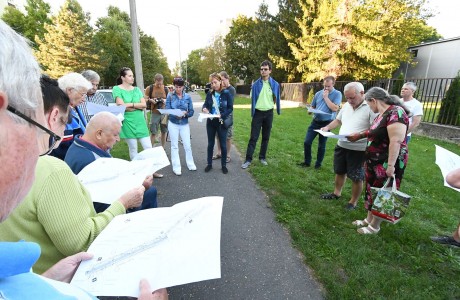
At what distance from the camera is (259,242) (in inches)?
121

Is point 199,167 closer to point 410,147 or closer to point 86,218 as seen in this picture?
point 86,218

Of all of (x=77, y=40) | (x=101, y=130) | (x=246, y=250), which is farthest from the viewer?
(x=77, y=40)

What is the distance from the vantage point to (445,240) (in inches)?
124

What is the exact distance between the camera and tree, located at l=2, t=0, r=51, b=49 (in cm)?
3516

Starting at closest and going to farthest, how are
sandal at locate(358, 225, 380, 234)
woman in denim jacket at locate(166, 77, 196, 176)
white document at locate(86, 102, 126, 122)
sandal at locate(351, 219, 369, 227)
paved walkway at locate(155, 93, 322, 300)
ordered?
paved walkway at locate(155, 93, 322, 300) < sandal at locate(358, 225, 380, 234) < sandal at locate(351, 219, 369, 227) < white document at locate(86, 102, 126, 122) < woman in denim jacket at locate(166, 77, 196, 176)

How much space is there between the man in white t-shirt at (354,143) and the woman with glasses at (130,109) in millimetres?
3428

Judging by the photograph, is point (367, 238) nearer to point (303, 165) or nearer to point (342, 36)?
point (303, 165)

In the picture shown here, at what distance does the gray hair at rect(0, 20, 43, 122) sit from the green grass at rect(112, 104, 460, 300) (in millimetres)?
2569

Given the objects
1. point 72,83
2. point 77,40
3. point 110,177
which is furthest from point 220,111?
point 77,40

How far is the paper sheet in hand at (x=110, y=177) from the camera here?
1918 mm

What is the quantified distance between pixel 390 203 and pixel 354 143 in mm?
1066

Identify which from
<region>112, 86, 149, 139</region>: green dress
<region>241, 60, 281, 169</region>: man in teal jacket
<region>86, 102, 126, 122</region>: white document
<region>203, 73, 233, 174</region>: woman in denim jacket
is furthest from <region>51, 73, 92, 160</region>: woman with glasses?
<region>241, 60, 281, 169</region>: man in teal jacket

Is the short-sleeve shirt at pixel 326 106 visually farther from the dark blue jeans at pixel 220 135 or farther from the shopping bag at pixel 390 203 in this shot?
the shopping bag at pixel 390 203

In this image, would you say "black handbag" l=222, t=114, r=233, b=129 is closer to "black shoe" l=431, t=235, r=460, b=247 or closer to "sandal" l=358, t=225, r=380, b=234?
"sandal" l=358, t=225, r=380, b=234
